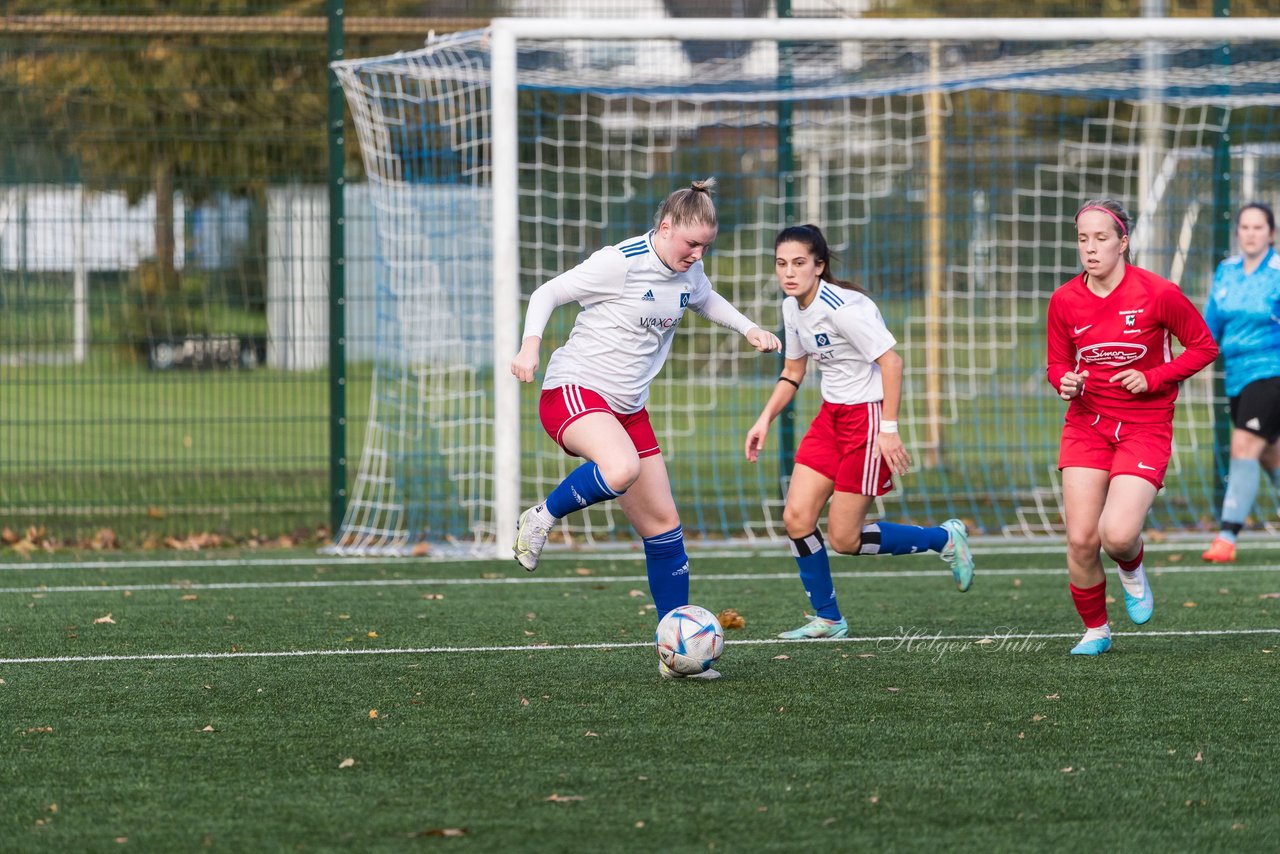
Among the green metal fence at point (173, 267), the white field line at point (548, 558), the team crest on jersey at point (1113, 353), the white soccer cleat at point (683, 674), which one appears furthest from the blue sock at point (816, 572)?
the green metal fence at point (173, 267)

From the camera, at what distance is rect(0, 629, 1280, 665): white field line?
6375 mm

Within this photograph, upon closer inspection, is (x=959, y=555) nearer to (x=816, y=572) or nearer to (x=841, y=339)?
(x=816, y=572)

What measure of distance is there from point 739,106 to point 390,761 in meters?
9.73

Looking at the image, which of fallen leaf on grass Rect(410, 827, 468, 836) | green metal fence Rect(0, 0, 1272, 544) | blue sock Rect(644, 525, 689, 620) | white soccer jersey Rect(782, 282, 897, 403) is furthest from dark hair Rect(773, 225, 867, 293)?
green metal fence Rect(0, 0, 1272, 544)

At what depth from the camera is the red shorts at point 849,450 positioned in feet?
22.3

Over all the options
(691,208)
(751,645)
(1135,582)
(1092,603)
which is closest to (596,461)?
(691,208)

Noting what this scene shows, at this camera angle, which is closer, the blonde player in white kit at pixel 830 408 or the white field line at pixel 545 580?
the blonde player in white kit at pixel 830 408

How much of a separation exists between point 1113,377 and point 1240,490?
3.90 m

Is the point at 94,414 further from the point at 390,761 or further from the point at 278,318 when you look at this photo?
the point at 390,761

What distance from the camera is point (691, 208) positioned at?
5758mm

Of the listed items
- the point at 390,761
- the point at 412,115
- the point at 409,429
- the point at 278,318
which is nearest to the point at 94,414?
the point at 278,318

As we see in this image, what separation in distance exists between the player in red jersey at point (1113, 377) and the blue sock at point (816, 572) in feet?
3.59

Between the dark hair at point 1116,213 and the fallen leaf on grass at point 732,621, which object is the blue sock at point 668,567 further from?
the dark hair at point 1116,213

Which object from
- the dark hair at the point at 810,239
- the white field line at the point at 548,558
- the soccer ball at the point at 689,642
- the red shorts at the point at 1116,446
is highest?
the dark hair at the point at 810,239
